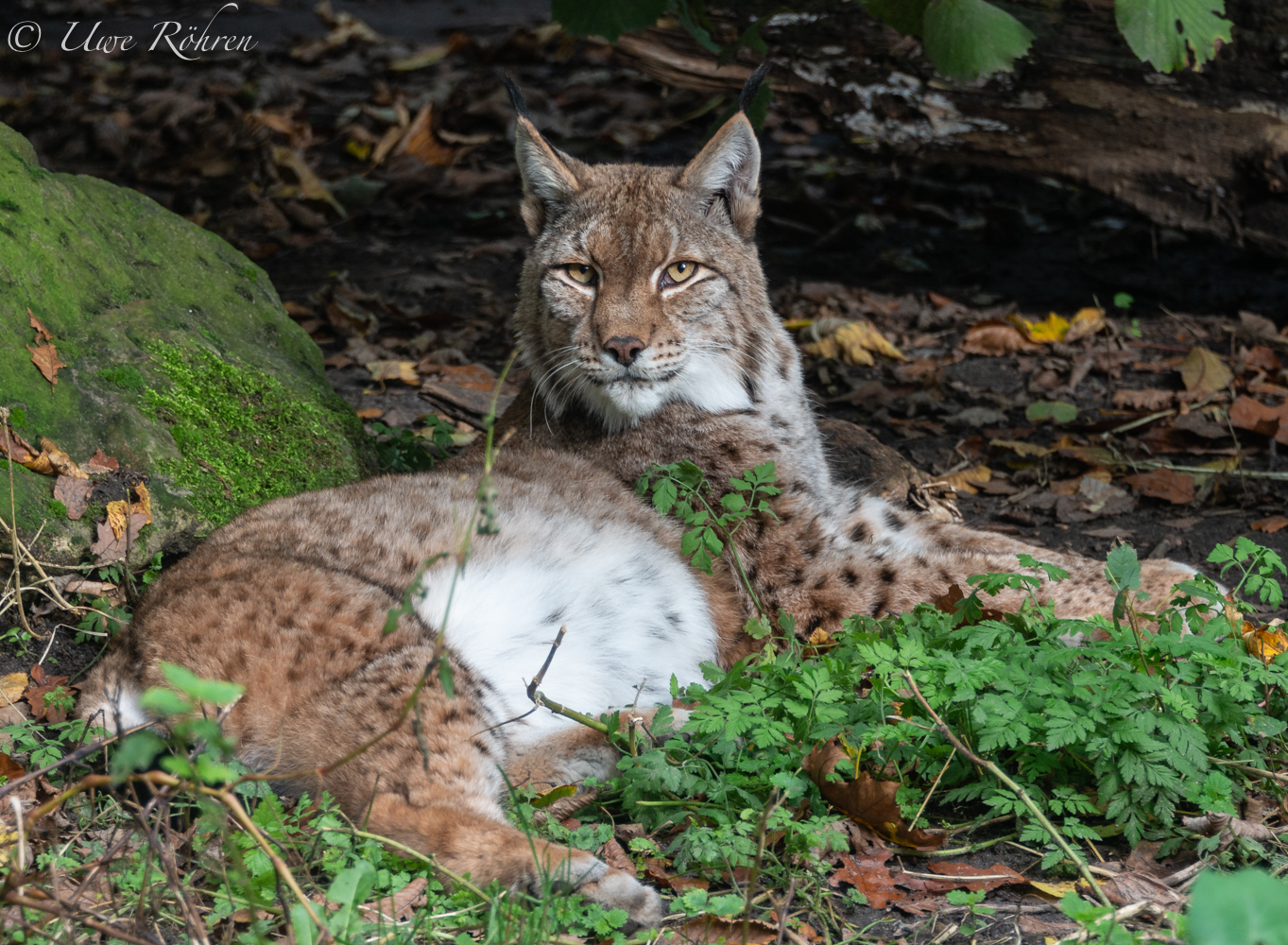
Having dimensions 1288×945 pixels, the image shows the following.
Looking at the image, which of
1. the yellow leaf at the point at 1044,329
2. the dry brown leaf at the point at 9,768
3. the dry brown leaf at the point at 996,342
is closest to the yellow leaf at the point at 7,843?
the dry brown leaf at the point at 9,768

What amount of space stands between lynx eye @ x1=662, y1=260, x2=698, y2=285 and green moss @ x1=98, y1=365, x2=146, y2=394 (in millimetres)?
1839

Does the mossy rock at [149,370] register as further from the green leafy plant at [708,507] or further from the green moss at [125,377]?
the green leafy plant at [708,507]

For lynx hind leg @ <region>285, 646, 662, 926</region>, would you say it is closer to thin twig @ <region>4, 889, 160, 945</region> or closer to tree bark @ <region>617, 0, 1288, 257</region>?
thin twig @ <region>4, 889, 160, 945</region>

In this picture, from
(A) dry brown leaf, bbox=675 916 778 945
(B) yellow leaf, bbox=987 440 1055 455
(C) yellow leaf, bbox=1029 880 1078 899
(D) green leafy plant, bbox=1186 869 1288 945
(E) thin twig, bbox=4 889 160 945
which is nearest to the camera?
(D) green leafy plant, bbox=1186 869 1288 945

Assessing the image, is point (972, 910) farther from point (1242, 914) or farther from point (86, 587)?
point (86, 587)

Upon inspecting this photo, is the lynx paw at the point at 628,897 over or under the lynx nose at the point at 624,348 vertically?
under

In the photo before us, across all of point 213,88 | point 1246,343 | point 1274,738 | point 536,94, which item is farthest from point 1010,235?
point 213,88

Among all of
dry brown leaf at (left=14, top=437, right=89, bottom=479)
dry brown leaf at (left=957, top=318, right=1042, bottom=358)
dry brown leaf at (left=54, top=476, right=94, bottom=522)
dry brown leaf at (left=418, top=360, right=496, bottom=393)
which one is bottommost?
dry brown leaf at (left=957, top=318, right=1042, bottom=358)

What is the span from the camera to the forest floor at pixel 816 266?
17.2 feet

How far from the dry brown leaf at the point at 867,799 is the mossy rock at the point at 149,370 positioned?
2197 mm

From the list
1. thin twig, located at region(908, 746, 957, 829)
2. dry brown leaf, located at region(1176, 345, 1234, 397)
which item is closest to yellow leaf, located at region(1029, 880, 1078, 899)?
thin twig, located at region(908, 746, 957, 829)

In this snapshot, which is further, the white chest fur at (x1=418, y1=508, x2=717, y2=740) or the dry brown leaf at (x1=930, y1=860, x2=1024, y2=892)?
the white chest fur at (x1=418, y1=508, x2=717, y2=740)

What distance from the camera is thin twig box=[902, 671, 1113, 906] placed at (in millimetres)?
2291

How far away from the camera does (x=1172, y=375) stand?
613 cm
